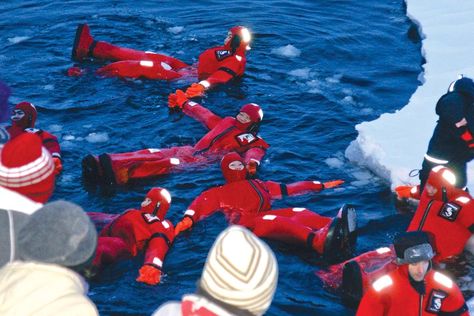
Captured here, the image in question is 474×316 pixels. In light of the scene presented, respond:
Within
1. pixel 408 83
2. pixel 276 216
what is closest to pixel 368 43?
pixel 408 83

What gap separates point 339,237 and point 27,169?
166 inches

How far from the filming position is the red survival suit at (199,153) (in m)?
9.38

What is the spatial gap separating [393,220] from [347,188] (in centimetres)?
96

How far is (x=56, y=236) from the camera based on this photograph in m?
3.22

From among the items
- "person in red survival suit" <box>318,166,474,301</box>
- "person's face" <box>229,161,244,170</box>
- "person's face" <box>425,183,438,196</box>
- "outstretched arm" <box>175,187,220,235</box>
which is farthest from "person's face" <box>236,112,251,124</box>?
"person's face" <box>425,183,438,196</box>

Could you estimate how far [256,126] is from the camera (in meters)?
10.3

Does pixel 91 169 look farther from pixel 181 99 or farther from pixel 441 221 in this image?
pixel 441 221

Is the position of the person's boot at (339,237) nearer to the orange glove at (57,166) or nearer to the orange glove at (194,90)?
the orange glove at (57,166)

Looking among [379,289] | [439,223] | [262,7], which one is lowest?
[262,7]

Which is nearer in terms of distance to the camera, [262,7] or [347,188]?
[347,188]

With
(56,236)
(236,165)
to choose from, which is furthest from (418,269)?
(56,236)

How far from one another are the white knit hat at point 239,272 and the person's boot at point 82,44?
10.1 metres

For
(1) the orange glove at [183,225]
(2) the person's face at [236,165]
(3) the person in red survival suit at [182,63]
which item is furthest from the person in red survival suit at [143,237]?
(3) the person in red survival suit at [182,63]

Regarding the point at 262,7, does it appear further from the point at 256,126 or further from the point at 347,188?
the point at 347,188
